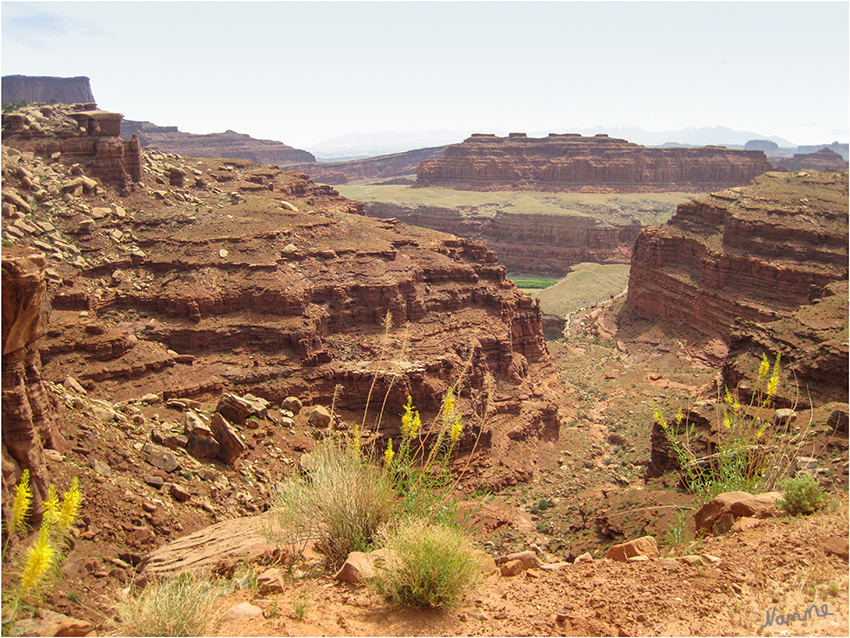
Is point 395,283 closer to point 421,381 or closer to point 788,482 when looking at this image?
point 421,381

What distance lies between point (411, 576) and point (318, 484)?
2725 mm

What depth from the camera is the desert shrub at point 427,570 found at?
8.62 metres

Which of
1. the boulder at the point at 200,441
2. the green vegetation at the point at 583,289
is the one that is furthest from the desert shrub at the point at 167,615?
the green vegetation at the point at 583,289

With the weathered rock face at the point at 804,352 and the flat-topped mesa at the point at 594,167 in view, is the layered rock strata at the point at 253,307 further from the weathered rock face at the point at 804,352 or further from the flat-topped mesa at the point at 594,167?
the flat-topped mesa at the point at 594,167

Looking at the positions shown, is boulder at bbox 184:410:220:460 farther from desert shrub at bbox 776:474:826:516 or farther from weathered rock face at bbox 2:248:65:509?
desert shrub at bbox 776:474:826:516

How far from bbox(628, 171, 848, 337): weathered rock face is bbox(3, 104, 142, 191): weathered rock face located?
37752 millimetres

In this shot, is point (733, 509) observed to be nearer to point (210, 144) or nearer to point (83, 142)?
point (83, 142)

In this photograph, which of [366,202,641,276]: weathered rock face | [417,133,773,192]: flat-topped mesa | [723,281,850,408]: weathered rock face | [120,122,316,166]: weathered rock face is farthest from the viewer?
[120,122,316,166]: weathered rock face

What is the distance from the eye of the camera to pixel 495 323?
124ft

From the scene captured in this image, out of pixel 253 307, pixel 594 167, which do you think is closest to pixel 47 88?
pixel 594 167

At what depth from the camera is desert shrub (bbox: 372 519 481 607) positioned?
8.62 metres

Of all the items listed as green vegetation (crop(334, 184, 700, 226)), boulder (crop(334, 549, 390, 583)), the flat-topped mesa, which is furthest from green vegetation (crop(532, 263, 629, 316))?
boulder (crop(334, 549, 390, 583))

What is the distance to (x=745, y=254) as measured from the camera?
5138 cm
